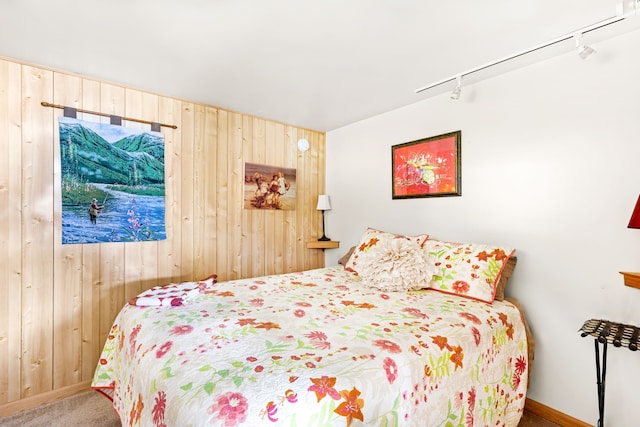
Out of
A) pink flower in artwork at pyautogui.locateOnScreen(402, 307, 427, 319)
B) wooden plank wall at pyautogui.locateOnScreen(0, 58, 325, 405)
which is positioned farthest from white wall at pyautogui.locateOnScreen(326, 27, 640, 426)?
wooden plank wall at pyautogui.locateOnScreen(0, 58, 325, 405)

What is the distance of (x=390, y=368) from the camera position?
3.70ft

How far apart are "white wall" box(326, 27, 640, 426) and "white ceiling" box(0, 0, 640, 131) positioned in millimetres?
203

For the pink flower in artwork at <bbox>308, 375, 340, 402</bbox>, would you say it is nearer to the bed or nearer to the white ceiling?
the bed

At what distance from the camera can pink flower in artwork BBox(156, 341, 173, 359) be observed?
1.19 meters

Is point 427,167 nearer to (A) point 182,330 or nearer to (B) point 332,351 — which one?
(B) point 332,351

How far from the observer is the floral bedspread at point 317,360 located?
92 centimetres

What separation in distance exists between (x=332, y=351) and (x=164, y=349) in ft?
2.26

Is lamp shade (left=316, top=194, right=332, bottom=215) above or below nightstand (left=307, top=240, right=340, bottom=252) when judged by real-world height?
above

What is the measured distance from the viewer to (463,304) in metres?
1.80

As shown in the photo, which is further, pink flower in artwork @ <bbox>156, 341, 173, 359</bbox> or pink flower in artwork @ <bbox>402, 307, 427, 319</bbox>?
pink flower in artwork @ <bbox>402, 307, 427, 319</bbox>

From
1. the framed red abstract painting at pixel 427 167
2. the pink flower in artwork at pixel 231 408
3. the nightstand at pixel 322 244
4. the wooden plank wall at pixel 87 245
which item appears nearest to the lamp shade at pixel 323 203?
the nightstand at pixel 322 244

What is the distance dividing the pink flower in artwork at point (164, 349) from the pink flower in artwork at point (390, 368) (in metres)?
0.87

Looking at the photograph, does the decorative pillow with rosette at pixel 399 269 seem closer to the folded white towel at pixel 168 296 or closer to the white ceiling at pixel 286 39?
the folded white towel at pixel 168 296

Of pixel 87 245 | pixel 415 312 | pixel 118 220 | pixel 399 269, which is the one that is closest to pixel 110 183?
pixel 118 220
